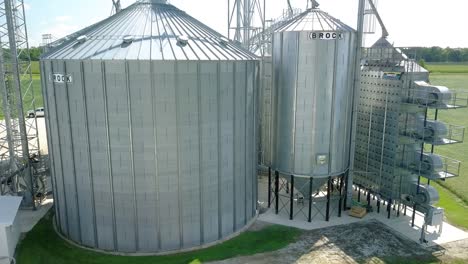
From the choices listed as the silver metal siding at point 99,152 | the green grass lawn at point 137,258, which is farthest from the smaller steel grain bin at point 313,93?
the silver metal siding at point 99,152

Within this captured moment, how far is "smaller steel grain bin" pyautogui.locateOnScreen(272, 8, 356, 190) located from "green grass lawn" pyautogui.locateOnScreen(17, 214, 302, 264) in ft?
14.1

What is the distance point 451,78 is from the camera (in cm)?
10756

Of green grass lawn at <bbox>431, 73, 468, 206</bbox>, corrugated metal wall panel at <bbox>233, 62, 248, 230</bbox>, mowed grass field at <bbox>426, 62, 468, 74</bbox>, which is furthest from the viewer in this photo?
mowed grass field at <bbox>426, 62, 468, 74</bbox>

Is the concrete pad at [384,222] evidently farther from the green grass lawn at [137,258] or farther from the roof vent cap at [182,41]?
the roof vent cap at [182,41]

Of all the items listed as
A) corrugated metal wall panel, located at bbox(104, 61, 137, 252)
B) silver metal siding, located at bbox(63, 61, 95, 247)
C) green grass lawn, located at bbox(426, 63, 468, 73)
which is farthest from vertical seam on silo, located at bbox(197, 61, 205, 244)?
green grass lawn, located at bbox(426, 63, 468, 73)

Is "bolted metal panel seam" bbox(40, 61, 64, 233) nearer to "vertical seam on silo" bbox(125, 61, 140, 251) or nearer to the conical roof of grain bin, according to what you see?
the conical roof of grain bin

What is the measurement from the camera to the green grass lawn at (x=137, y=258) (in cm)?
1972

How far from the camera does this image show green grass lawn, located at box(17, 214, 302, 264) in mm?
19719

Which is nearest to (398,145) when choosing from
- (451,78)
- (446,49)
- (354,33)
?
(354,33)

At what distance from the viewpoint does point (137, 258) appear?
19.8m

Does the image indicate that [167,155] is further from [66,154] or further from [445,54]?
[445,54]

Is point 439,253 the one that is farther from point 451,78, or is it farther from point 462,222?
point 451,78

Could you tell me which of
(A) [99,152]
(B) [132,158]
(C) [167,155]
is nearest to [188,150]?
(C) [167,155]

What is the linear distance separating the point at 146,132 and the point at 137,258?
6.38 m
